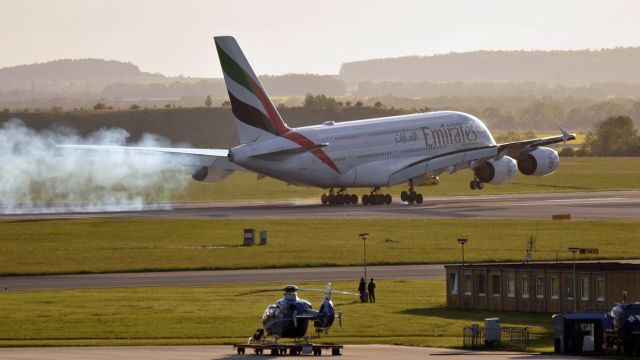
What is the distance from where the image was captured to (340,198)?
456 ft

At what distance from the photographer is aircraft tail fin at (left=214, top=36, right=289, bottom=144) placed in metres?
124

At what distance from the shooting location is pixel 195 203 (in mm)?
149750

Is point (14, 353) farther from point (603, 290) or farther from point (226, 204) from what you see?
point (226, 204)

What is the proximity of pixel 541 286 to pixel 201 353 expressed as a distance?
21.8 meters

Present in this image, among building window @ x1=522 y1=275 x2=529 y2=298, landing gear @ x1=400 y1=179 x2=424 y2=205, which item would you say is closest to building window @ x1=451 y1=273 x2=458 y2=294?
building window @ x1=522 y1=275 x2=529 y2=298

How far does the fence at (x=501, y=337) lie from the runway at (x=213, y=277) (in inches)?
820

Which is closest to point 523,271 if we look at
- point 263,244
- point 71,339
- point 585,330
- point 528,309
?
point 528,309

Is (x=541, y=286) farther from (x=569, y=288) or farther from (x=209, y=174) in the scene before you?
(x=209, y=174)

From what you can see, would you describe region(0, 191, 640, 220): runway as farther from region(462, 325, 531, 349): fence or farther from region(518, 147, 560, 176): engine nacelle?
region(462, 325, 531, 349): fence

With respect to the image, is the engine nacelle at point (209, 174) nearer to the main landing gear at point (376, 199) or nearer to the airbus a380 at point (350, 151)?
the airbus a380 at point (350, 151)

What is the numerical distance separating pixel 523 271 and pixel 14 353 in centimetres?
2698

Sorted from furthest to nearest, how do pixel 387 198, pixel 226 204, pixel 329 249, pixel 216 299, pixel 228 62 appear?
pixel 226 204 → pixel 387 198 → pixel 228 62 → pixel 329 249 → pixel 216 299

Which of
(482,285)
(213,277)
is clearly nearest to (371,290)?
(482,285)

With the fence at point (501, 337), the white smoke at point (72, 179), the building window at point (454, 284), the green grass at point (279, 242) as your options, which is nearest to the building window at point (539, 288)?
the building window at point (454, 284)
